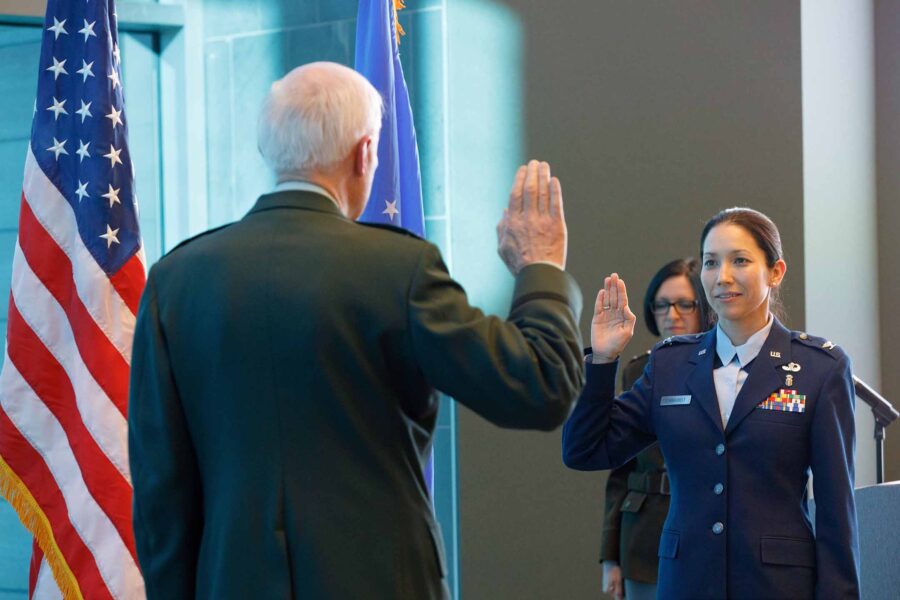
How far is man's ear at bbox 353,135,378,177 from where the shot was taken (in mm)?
1615

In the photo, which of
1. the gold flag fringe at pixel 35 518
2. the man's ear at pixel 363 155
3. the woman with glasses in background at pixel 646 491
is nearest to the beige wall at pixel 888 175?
the woman with glasses in background at pixel 646 491

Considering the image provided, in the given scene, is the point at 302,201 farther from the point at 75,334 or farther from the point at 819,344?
the point at 75,334

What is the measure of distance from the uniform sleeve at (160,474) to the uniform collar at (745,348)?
1.26 metres

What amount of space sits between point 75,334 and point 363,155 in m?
1.62

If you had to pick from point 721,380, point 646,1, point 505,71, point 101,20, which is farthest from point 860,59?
point 101,20

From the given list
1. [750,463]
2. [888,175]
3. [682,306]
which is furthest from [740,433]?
[888,175]

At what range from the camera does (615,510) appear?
3.33 meters

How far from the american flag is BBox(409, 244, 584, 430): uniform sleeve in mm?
1631

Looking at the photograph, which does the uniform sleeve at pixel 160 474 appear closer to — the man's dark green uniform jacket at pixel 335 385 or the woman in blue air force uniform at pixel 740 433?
the man's dark green uniform jacket at pixel 335 385

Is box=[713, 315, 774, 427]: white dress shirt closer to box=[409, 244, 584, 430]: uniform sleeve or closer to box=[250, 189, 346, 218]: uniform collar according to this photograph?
box=[409, 244, 584, 430]: uniform sleeve

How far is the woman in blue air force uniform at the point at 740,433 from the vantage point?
2197 mm

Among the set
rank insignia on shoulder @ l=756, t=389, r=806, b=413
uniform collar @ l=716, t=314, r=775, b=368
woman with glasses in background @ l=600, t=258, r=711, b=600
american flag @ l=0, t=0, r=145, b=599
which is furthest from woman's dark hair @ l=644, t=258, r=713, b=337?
american flag @ l=0, t=0, r=145, b=599

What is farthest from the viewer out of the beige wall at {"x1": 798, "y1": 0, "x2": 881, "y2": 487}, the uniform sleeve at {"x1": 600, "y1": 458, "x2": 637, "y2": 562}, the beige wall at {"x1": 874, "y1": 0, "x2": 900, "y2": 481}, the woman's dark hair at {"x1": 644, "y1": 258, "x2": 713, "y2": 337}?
the beige wall at {"x1": 874, "y1": 0, "x2": 900, "y2": 481}

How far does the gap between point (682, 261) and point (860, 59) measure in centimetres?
169
